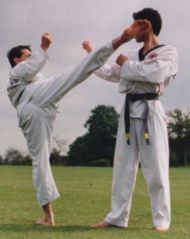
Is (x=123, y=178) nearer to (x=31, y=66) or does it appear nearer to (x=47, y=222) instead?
(x=47, y=222)

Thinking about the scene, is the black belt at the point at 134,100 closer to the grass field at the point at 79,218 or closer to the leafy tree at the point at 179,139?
the grass field at the point at 79,218

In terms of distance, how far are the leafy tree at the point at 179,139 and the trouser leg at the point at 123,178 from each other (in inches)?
2762

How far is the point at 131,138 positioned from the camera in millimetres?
6395

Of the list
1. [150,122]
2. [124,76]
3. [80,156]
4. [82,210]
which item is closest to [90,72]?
[124,76]

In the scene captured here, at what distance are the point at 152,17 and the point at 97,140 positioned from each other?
79.0 meters

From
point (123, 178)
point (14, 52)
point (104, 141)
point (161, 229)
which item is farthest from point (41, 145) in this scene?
point (104, 141)

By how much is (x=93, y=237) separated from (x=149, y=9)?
8.33 feet

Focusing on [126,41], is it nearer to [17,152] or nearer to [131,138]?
[131,138]

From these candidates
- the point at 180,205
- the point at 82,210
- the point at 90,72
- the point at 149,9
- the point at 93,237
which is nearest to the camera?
the point at 93,237

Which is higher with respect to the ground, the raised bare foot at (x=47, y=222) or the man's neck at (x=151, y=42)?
the man's neck at (x=151, y=42)

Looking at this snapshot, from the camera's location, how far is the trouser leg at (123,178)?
6395 millimetres

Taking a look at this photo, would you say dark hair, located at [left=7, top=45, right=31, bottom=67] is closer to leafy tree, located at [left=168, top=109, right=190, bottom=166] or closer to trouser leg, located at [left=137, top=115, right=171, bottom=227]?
trouser leg, located at [left=137, top=115, right=171, bottom=227]

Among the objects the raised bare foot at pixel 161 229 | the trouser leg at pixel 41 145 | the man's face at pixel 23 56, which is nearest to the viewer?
the raised bare foot at pixel 161 229

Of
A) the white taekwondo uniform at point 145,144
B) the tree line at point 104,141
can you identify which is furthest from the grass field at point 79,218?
the tree line at point 104,141
